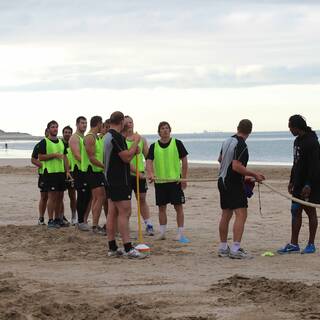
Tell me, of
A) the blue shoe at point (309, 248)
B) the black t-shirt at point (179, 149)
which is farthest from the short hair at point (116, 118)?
the blue shoe at point (309, 248)

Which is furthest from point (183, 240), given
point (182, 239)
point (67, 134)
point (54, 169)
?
point (67, 134)

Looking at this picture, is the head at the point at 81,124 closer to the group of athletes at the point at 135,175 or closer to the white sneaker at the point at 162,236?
the group of athletes at the point at 135,175

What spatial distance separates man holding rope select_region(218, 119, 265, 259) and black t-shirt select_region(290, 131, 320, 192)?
0.52m

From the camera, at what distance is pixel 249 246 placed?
10461 mm

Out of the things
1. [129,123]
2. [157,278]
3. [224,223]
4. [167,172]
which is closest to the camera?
[157,278]

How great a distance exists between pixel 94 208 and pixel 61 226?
3.76 ft

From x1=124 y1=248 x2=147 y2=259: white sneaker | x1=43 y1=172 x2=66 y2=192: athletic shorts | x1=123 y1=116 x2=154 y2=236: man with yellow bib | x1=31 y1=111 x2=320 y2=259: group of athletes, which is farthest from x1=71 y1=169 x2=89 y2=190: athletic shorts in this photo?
x1=124 y1=248 x2=147 y2=259: white sneaker

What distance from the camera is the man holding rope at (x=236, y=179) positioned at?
934cm

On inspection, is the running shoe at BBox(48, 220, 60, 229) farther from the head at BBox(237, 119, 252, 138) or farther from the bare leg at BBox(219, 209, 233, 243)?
the head at BBox(237, 119, 252, 138)

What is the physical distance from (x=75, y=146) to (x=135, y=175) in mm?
1230

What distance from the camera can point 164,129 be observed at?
1084 cm

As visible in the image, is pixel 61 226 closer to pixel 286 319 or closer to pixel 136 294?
pixel 136 294

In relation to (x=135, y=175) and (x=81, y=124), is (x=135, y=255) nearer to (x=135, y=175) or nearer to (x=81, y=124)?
(x=135, y=175)

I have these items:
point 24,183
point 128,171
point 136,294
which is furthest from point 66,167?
point 24,183
